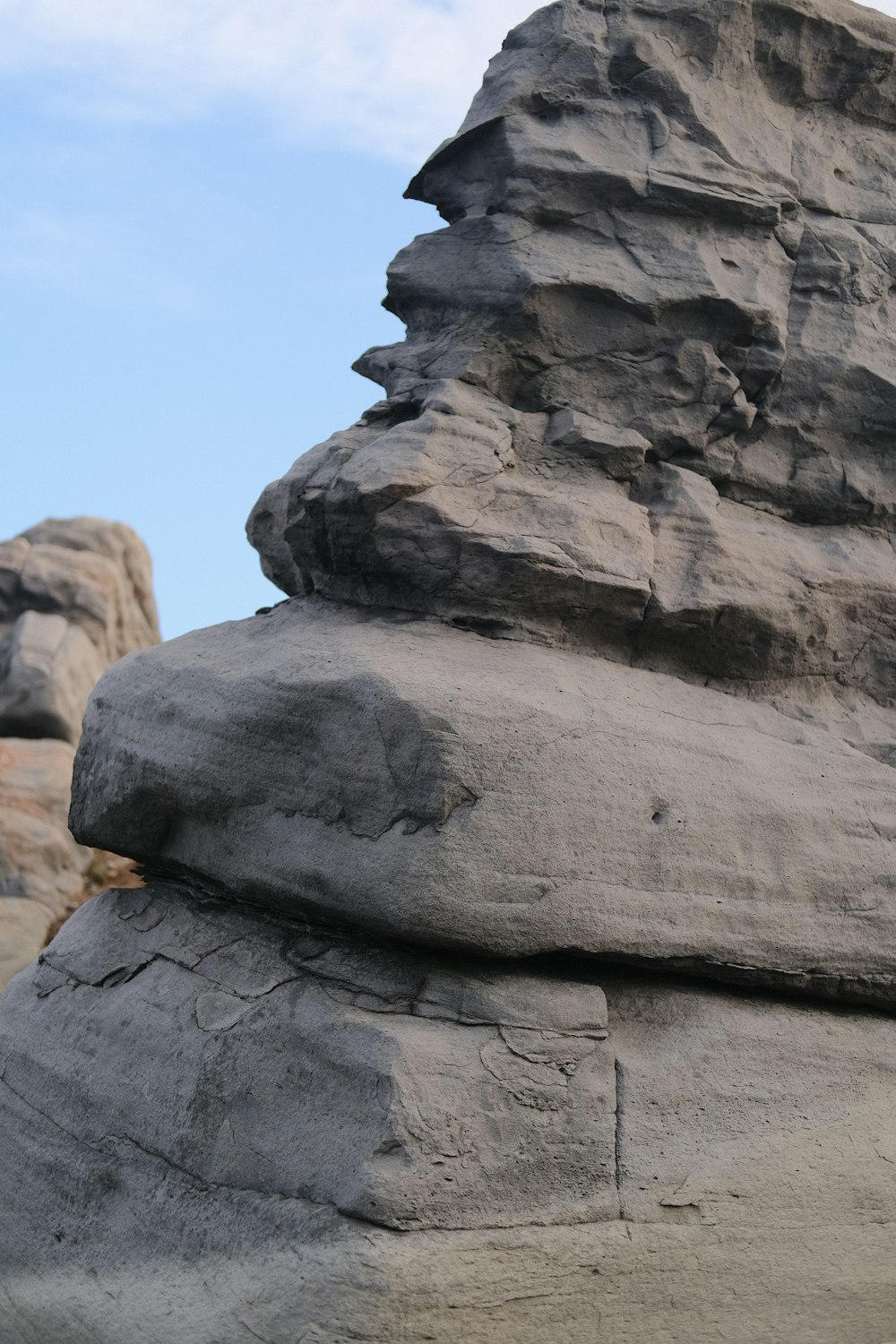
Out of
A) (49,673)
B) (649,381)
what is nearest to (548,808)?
(649,381)

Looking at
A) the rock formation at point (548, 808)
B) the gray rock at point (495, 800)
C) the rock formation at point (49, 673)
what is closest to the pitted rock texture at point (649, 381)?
the rock formation at point (548, 808)

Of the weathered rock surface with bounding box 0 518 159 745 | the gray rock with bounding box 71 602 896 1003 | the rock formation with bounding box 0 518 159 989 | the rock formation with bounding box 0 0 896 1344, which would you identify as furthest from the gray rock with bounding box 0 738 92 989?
the gray rock with bounding box 71 602 896 1003

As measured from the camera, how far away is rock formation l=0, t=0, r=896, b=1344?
2596 millimetres

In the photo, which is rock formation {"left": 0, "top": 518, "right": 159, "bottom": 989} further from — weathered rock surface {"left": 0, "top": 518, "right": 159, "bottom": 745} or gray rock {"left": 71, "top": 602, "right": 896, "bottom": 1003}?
gray rock {"left": 71, "top": 602, "right": 896, "bottom": 1003}

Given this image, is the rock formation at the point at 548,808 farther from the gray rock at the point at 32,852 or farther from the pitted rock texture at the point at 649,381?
the gray rock at the point at 32,852

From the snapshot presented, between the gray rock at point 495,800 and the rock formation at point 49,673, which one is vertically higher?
the gray rock at point 495,800

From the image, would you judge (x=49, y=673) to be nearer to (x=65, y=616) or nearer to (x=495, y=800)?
(x=65, y=616)

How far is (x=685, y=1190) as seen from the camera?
267cm

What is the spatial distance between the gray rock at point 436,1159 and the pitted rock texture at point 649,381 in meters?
0.85

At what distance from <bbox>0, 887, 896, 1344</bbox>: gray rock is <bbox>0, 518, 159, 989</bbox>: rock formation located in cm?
432

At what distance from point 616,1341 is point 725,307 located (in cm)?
238

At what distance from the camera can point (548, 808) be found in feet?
8.95

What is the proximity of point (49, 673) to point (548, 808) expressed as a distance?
6154mm

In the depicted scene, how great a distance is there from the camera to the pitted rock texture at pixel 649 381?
318 centimetres
